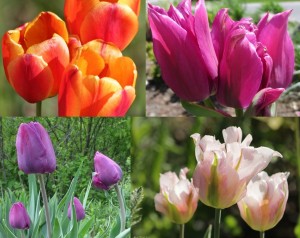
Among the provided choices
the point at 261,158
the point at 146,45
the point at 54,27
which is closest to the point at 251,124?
the point at 261,158

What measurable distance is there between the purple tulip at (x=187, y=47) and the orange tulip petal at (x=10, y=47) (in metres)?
0.28

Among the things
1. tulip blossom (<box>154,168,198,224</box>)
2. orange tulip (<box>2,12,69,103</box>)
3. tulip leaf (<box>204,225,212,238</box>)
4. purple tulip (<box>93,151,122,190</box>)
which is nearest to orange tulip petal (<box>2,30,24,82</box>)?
orange tulip (<box>2,12,69,103</box>)

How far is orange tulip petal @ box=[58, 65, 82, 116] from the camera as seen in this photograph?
1.01m

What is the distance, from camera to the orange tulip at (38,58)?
1.03m

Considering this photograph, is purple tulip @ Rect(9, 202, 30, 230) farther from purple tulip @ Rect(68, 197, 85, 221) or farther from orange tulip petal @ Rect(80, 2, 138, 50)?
orange tulip petal @ Rect(80, 2, 138, 50)

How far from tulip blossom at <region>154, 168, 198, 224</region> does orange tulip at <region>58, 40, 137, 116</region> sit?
0.17m

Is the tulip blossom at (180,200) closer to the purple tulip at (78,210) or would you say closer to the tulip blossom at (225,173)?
the tulip blossom at (225,173)

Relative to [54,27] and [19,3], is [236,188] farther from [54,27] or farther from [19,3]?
[19,3]

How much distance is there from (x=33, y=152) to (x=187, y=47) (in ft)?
1.05

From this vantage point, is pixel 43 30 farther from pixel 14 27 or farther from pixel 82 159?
pixel 82 159

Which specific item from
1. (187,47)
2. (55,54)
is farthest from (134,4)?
(187,47)

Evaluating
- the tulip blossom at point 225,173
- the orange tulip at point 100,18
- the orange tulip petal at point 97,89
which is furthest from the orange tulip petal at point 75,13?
the tulip blossom at point 225,173

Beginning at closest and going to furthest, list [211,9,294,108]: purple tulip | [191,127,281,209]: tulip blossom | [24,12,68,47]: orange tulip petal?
[211,9,294,108]: purple tulip → [191,127,281,209]: tulip blossom → [24,12,68,47]: orange tulip petal

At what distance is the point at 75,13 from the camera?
1.07 metres
